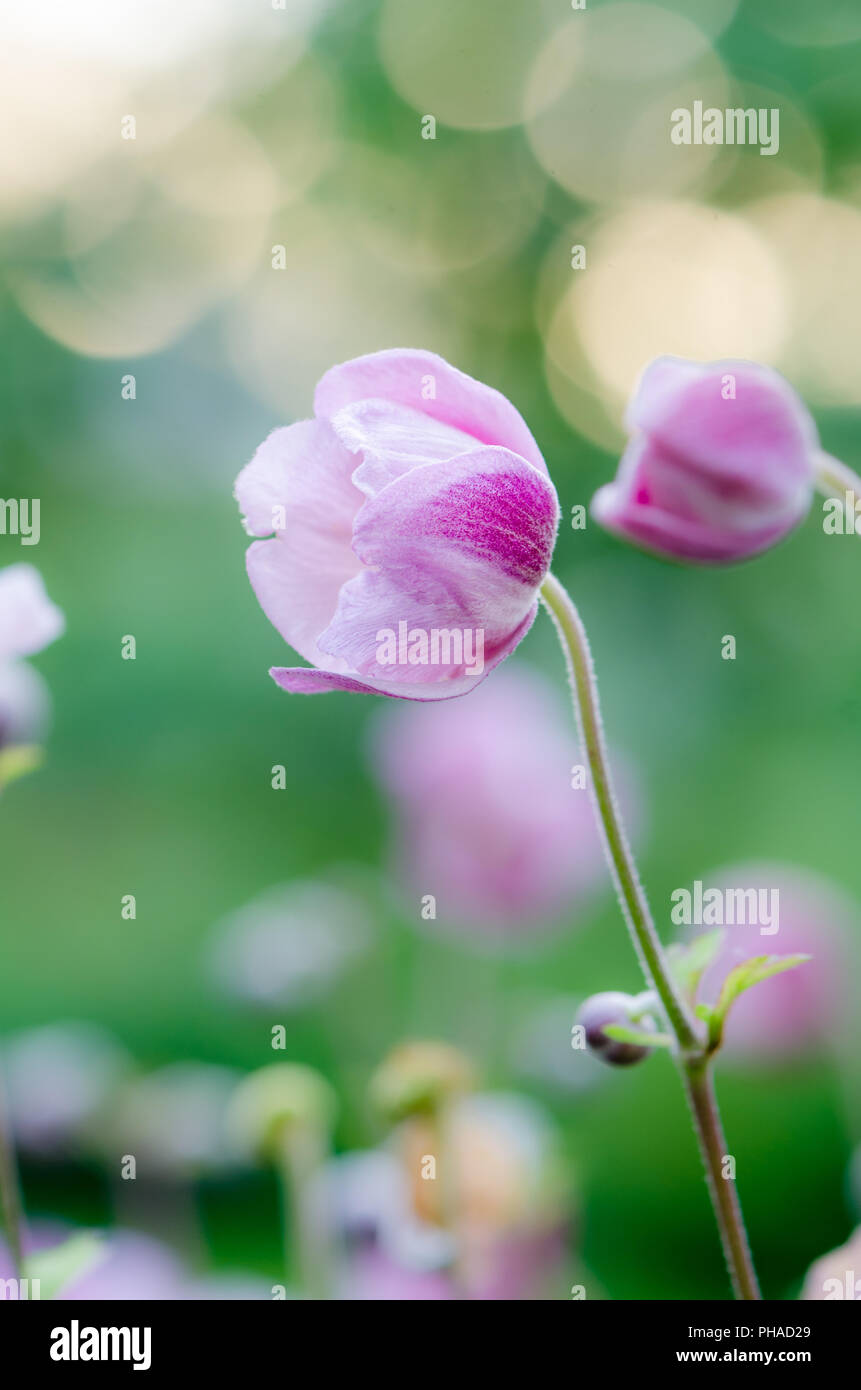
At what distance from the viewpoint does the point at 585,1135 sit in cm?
135

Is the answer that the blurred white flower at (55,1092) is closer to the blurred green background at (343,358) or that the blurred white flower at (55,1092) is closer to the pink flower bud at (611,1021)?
the pink flower bud at (611,1021)

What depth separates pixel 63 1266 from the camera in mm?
353

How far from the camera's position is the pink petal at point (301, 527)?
0.33m

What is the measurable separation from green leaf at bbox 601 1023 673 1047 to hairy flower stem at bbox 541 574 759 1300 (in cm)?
2

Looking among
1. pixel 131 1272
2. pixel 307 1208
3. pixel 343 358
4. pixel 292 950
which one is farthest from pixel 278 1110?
pixel 343 358

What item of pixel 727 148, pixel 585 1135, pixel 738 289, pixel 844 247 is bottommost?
pixel 585 1135

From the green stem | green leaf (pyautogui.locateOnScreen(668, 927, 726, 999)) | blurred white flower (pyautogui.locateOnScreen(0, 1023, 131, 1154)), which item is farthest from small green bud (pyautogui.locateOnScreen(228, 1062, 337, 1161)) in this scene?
green leaf (pyautogui.locateOnScreen(668, 927, 726, 999))

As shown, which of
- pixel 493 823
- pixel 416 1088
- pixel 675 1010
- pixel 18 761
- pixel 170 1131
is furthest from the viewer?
pixel 493 823

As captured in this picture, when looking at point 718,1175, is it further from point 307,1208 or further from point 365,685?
point 307,1208

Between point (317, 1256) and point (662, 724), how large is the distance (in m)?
2.16

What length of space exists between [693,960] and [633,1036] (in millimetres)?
37

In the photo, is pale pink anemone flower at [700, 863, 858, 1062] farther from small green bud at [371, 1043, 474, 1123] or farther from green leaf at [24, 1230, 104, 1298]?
green leaf at [24, 1230, 104, 1298]
